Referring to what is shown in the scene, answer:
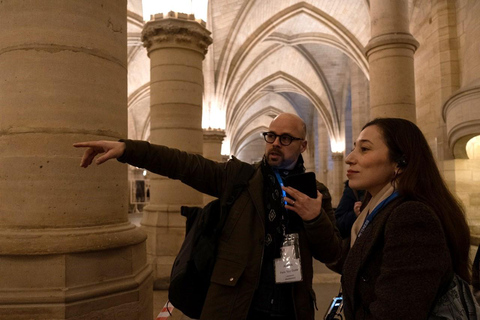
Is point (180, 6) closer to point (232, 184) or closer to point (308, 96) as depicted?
point (232, 184)

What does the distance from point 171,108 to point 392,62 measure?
3.76 metres

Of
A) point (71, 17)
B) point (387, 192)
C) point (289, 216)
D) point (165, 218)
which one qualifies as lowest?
point (165, 218)

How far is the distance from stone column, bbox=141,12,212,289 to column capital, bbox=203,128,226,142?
29.5 feet

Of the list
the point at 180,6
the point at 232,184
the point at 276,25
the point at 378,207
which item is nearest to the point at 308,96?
the point at 276,25

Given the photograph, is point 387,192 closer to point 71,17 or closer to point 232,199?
point 232,199

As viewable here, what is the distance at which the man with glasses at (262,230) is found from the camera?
1643mm

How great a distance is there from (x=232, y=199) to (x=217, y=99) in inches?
551

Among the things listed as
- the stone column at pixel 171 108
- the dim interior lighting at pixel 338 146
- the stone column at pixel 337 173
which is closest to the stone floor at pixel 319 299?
the stone column at pixel 171 108

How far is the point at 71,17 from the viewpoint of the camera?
2.35 m

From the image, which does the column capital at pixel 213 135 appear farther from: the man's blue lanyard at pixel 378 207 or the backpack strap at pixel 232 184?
the man's blue lanyard at pixel 378 207

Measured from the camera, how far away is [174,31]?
5.95 meters

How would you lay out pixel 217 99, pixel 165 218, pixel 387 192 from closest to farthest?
pixel 387 192 < pixel 165 218 < pixel 217 99

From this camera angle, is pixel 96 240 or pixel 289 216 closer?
pixel 289 216

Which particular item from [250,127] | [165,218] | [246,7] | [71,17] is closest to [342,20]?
[246,7]
